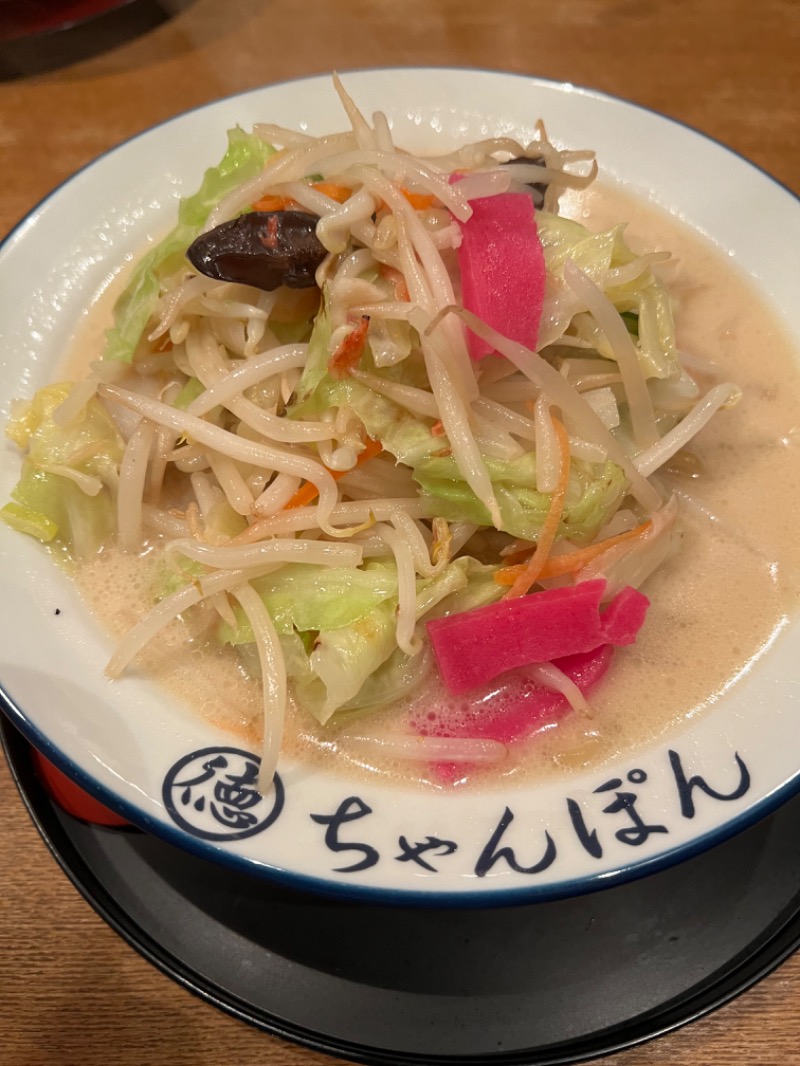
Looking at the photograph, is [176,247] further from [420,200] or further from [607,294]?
[607,294]

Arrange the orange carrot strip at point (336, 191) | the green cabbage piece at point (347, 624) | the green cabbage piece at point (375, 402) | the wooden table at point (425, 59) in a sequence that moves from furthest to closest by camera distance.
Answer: the wooden table at point (425, 59) < the orange carrot strip at point (336, 191) < the green cabbage piece at point (375, 402) < the green cabbage piece at point (347, 624)

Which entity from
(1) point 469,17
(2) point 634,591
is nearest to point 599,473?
(2) point 634,591

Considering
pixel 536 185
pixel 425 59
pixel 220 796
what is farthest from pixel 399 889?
pixel 425 59

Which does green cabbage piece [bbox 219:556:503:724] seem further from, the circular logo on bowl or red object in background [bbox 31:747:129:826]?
red object in background [bbox 31:747:129:826]

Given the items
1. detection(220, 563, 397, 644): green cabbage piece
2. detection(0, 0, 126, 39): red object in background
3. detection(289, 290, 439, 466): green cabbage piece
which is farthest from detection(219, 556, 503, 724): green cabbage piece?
detection(0, 0, 126, 39): red object in background

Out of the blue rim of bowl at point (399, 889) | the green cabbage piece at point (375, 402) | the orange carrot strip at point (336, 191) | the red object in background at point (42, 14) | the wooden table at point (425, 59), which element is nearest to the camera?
the blue rim of bowl at point (399, 889)

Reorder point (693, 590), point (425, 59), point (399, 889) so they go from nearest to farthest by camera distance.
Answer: point (399, 889) → point (693, 590) → point (425, 59)

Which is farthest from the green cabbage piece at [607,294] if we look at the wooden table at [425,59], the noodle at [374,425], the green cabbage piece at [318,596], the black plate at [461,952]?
the wooden table at [425,59]

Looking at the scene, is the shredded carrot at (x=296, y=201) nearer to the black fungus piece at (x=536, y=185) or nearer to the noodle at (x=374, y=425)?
the noodle at (x=374, y=425)
